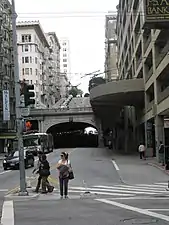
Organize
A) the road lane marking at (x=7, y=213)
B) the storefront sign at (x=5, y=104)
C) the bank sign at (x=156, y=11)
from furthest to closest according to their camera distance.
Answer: the storefront sign at (x=5, y=104), the bank sign at (x=156, y=11), the road lane marking at (x=7, y=213)

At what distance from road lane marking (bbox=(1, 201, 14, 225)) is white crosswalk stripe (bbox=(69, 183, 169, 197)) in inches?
195

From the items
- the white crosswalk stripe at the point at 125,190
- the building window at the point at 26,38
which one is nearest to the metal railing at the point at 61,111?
the building window at the point at 26,38

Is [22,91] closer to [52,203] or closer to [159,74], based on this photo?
[52,203]

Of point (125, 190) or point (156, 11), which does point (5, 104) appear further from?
point (125, 190)

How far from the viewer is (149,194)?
20.1 metres

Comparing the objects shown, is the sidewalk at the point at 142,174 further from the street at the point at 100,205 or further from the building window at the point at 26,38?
the building window at the point at 26,38

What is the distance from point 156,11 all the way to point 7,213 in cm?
1588

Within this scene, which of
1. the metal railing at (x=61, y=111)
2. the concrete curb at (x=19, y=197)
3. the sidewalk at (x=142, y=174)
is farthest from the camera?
the metal railing at (x=61, y=111)

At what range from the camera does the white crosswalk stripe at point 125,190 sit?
20.7 m

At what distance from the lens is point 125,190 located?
2212cm

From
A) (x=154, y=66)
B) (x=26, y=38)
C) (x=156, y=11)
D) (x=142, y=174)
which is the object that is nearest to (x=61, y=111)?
(x=26, y=38)

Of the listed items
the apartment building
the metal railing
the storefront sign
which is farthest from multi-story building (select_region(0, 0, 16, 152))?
the apartment building

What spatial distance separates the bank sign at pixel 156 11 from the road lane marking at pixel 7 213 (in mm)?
13559

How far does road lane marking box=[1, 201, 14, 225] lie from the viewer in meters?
12.4
